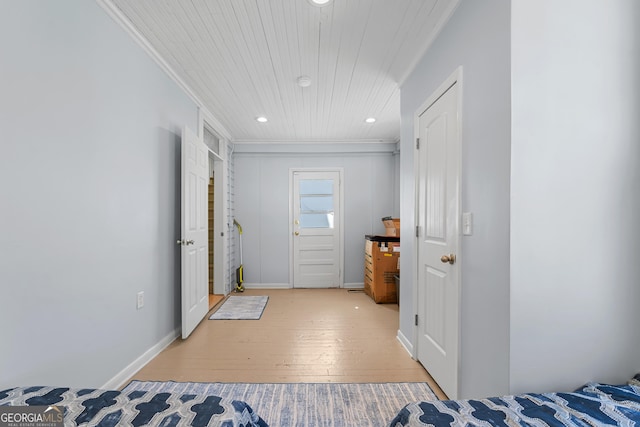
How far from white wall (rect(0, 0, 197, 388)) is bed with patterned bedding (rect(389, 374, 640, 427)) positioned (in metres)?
1.70

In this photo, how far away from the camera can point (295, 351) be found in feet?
8.07

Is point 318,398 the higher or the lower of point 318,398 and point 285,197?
the lower

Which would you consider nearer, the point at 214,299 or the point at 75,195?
the point at 75,195

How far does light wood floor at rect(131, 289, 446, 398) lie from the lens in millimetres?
2072

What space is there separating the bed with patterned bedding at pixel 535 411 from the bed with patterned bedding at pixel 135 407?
0.62m

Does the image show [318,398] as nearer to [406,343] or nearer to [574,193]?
[406,343]

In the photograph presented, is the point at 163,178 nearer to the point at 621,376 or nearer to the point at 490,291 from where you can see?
the point at 490,291

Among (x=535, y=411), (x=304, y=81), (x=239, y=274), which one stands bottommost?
(x=239, y=274)

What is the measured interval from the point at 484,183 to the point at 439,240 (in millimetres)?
614

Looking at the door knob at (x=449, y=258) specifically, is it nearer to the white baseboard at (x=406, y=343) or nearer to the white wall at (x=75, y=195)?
the white baseboard at (x=406, y=343)

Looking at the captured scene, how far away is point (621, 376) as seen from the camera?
4.22ft

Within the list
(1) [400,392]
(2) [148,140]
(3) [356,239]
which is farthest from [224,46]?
(3) [356,239]

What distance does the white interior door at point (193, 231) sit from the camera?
2654 mm

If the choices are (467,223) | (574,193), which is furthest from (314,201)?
(574,193)
